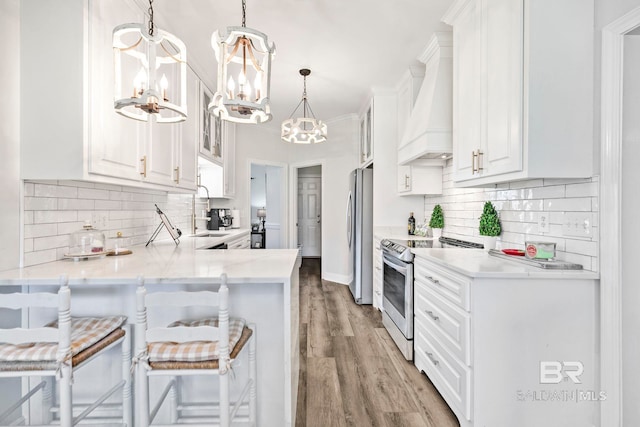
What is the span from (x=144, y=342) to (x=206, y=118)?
2804 millimetres

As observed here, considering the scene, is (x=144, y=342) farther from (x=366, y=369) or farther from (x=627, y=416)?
(x=627, y=416)

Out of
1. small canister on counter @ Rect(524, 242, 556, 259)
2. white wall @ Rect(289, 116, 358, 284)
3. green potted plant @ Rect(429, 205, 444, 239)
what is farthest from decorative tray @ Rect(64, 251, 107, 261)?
white wall @ Rect(289, 116, 358, 284)

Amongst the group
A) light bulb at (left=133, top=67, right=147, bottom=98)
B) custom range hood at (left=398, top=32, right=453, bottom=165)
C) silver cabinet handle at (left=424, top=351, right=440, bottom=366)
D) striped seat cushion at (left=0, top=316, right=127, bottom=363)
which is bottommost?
silver cabinet handle at (left=424, top=351, right=440, bottom=366)

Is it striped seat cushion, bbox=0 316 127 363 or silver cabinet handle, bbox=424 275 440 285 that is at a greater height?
silver cabinet handle, bbox=424 275 440 285

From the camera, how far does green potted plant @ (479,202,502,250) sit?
2.40 metres

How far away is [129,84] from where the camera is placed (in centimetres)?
202

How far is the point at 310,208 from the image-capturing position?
26.0 ft

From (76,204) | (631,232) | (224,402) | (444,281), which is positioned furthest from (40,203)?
(631,232)

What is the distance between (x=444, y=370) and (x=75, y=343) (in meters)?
1.91

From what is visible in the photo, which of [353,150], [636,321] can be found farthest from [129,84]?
[353,150]

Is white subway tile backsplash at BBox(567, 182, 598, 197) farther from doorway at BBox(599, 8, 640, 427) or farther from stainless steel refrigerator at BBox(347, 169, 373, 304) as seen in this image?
stainless steel refrigerator at BBox(347, 169, 373, 304)

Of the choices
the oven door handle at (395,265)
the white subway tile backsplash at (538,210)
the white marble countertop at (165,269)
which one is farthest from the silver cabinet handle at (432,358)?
the white marble countertop at (165,269)

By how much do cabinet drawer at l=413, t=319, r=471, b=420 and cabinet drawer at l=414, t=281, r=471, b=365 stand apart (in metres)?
0.05

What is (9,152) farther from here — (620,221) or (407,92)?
(407,92)
